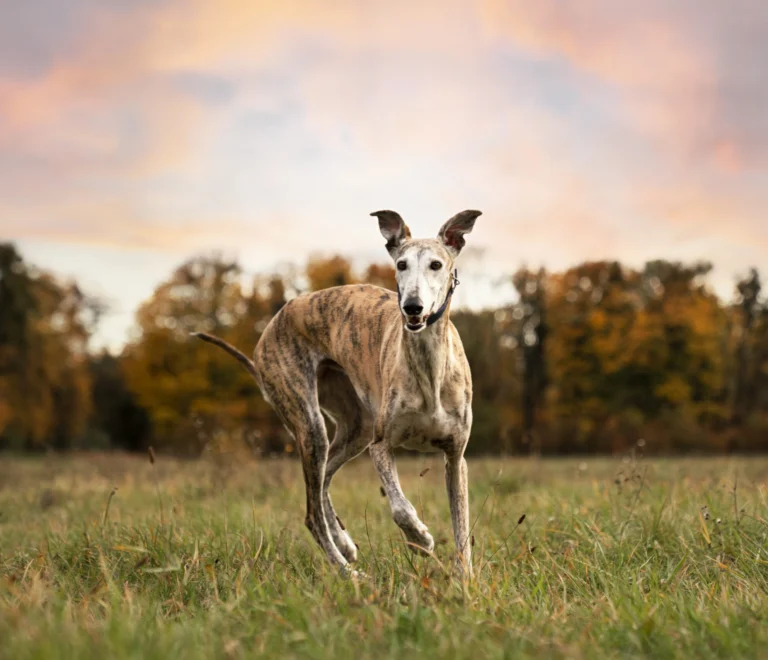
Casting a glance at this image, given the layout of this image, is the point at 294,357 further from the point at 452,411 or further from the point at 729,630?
the point at 729,630

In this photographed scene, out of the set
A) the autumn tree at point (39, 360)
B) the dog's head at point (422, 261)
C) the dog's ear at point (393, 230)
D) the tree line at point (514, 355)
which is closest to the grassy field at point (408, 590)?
the dog's head at point (422, 261)

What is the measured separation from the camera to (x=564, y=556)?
467cm

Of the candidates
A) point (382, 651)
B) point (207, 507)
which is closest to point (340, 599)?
point (382, 651)

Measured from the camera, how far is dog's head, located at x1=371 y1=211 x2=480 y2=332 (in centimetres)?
437

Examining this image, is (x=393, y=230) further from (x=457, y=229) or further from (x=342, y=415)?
(x=342, y=415)

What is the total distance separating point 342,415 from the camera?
6273mm

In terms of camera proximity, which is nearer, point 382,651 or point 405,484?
point 382,651

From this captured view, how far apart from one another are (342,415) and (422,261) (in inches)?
81.8

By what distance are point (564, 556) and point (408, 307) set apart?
1.79 m

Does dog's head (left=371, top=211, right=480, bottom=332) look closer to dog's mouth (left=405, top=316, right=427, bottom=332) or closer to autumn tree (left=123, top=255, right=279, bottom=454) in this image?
dog's mouth (left=405, top=316, right=427, bottom=332)

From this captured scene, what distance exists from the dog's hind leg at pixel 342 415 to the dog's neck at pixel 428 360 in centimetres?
145

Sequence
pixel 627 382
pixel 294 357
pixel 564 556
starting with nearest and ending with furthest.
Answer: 1. pixel 564 556
2. pixel 294 357
3. pixel 627 382

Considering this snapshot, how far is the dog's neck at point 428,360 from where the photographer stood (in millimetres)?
4773

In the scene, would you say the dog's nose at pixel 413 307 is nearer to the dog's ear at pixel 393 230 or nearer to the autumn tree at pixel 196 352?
the dog's ear at pixel 393 230
